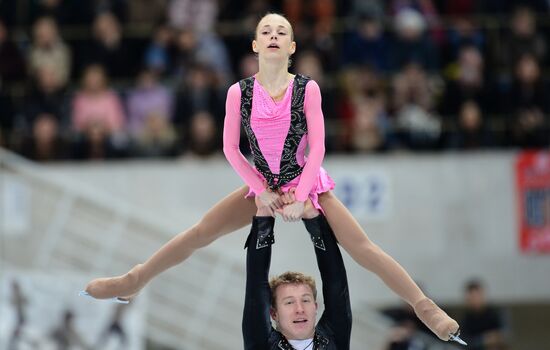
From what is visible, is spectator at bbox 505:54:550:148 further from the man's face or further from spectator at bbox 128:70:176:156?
the man's face

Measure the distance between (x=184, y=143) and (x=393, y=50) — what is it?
2.56m

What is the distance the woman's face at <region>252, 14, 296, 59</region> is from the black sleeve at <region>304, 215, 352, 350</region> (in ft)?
2.81

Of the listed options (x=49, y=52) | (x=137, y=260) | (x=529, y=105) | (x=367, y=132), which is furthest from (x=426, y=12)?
(x=137, y=260)

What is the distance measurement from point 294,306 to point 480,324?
213 inches

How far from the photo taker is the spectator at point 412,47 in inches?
499

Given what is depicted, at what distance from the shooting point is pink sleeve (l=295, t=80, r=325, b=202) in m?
5.93

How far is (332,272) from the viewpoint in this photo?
6082 mm

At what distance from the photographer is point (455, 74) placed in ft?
42.0

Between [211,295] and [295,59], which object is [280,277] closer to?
[211,295]

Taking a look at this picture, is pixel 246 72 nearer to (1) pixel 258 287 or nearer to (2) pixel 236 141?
(2) pixel 236 141

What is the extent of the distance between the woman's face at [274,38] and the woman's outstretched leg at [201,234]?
0.74 metres

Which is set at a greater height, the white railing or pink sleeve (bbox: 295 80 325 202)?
pink sleeve (bbox: 295 80 325 202)

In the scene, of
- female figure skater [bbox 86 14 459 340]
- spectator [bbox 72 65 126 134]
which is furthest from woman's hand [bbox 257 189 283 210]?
spectator [bbox 72 65 126 134]

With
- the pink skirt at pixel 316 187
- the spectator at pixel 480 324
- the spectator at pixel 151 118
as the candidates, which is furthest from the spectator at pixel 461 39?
the pink skirt at pixel 316 187
